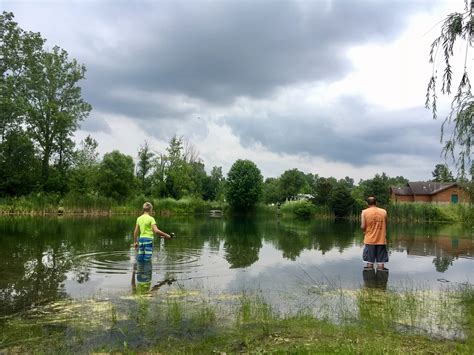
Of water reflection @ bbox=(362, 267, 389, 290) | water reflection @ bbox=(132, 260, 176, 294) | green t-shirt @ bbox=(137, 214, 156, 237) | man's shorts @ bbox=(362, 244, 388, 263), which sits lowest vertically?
water reflection @ bbox=(132, 260, 176, 294)

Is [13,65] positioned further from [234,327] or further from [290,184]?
[290,184]

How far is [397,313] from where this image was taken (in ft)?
25.1

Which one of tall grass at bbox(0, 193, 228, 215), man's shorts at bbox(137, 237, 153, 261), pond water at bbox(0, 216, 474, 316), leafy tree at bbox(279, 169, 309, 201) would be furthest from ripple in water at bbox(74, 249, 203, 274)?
leafy tree at bbox(279, 169, 309, 201)

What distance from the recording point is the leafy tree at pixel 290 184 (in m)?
107

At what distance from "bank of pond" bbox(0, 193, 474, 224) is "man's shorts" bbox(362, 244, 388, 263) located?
68.8 ft

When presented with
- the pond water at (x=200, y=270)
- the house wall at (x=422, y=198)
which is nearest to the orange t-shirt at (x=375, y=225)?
the pond water at (x=200, y=270)

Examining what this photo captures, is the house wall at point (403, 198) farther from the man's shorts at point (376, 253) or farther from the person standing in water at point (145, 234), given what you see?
the person standing in water at point (145, 234)

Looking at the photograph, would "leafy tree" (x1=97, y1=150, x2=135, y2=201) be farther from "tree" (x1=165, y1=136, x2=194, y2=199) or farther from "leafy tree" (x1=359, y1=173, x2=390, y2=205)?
"leafy tree" (x1=359, y1=173, x2=390, y2=205)

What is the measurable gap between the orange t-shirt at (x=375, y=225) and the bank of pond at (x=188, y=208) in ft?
69.8

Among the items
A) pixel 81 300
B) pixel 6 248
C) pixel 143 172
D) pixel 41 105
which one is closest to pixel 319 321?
pixel 81 300

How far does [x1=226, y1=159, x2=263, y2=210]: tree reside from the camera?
70.1 meters

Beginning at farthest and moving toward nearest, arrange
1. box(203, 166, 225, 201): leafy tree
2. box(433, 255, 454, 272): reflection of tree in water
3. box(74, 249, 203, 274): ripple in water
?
1. box(203, 166, 225, 201): leafy tree
2. box(433, 255, 454, 272): reflection of tree in water
3. box(74, 249, 203, 274): ripple in water

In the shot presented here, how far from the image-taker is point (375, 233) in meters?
12.5

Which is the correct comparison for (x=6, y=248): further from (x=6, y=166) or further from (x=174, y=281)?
(x=6, y=166)
